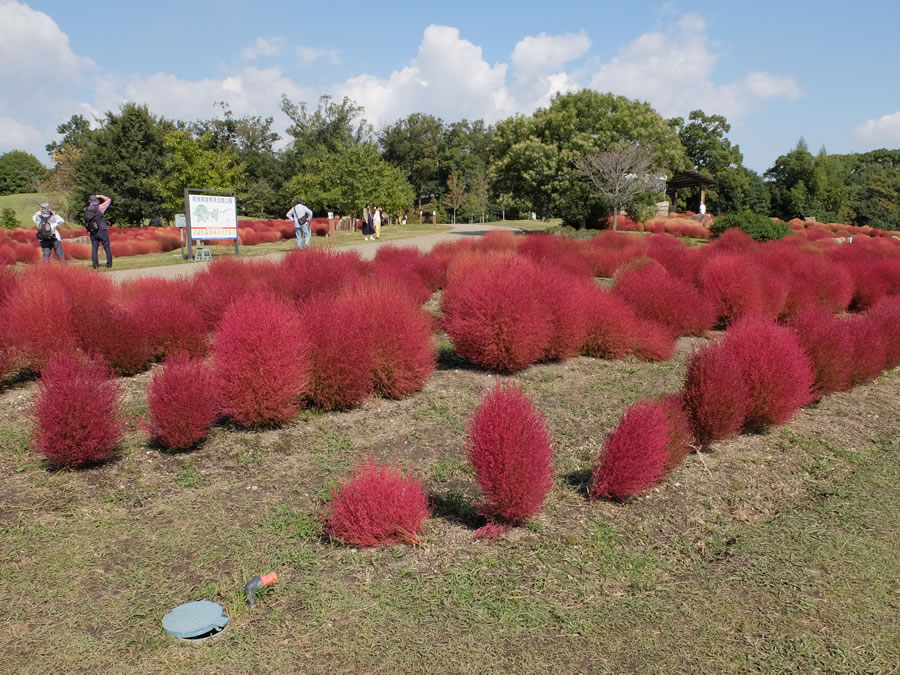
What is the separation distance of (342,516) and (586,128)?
30.7m

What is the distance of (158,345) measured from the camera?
23.3 feet

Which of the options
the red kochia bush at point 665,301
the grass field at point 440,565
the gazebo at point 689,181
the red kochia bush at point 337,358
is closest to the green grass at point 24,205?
the gazebo at point 689,181

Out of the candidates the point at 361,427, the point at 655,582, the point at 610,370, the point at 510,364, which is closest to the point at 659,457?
the point at 655,582

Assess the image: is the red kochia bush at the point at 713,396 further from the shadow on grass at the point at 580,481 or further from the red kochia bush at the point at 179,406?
the red kochia bush at the point at 179,406

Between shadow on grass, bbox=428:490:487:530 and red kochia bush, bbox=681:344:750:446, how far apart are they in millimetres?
2262

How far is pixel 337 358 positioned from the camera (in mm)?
5836

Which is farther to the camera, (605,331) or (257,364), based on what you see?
(605,331)

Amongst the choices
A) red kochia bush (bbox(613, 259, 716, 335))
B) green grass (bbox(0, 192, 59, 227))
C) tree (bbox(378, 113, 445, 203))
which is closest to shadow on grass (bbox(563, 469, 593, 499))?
red kochia bush (bbox(613, 259, 716, 335))

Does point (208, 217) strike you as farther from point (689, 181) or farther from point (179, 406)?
point (689, 181)

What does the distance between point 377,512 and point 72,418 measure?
233 cm

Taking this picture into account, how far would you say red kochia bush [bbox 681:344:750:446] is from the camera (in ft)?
18.2

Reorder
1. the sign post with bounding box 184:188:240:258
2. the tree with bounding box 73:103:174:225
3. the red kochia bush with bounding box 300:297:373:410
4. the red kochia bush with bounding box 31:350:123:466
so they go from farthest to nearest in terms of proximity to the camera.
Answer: the tree with bounding box 73:103:174:225
the sign post with bounding box 184:188:240:258
the red kochia bush with bounding box 300:297:373:410
the red kochia bush with bounding box 31:350:123:466

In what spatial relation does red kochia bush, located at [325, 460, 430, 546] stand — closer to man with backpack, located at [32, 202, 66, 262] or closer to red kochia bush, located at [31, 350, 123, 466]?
red kochia bush, located at [31, 350, 123, 466]

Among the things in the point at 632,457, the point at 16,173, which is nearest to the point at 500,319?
the point at 632,457
